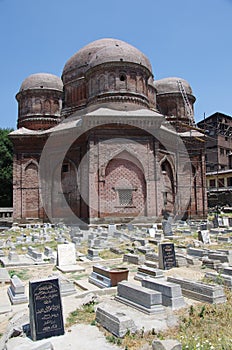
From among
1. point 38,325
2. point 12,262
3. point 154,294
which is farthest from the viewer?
point 12,262

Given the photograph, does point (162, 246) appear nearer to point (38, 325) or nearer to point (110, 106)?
point (38, 325)

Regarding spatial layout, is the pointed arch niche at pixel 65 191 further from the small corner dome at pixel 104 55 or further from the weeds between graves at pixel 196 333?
the weeds between graves at pixel 196 333

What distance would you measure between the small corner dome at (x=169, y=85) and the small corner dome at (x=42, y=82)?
1011cm

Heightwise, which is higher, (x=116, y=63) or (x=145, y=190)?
(x=116, y=63)

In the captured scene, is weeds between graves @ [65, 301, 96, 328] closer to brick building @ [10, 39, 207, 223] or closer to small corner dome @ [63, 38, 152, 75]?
brick building @ [10, 39, 207, 223]

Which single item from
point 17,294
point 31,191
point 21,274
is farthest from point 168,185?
point 17,294

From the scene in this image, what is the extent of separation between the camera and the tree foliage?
132 feet

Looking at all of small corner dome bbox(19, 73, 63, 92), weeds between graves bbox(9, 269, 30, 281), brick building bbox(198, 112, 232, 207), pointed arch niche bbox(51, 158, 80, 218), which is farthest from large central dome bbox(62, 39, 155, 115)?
brick building bbox(198, 112, 232, 207)

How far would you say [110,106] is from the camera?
85.6 ft

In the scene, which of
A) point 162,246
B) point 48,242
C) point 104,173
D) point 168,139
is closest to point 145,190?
point 104,173

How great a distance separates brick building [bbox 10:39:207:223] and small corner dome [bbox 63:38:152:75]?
113 millimetres

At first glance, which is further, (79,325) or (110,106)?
(110,106)

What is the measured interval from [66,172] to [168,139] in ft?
28.9

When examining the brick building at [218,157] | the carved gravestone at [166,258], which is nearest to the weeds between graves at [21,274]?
the carved gravestone at [166,258]
